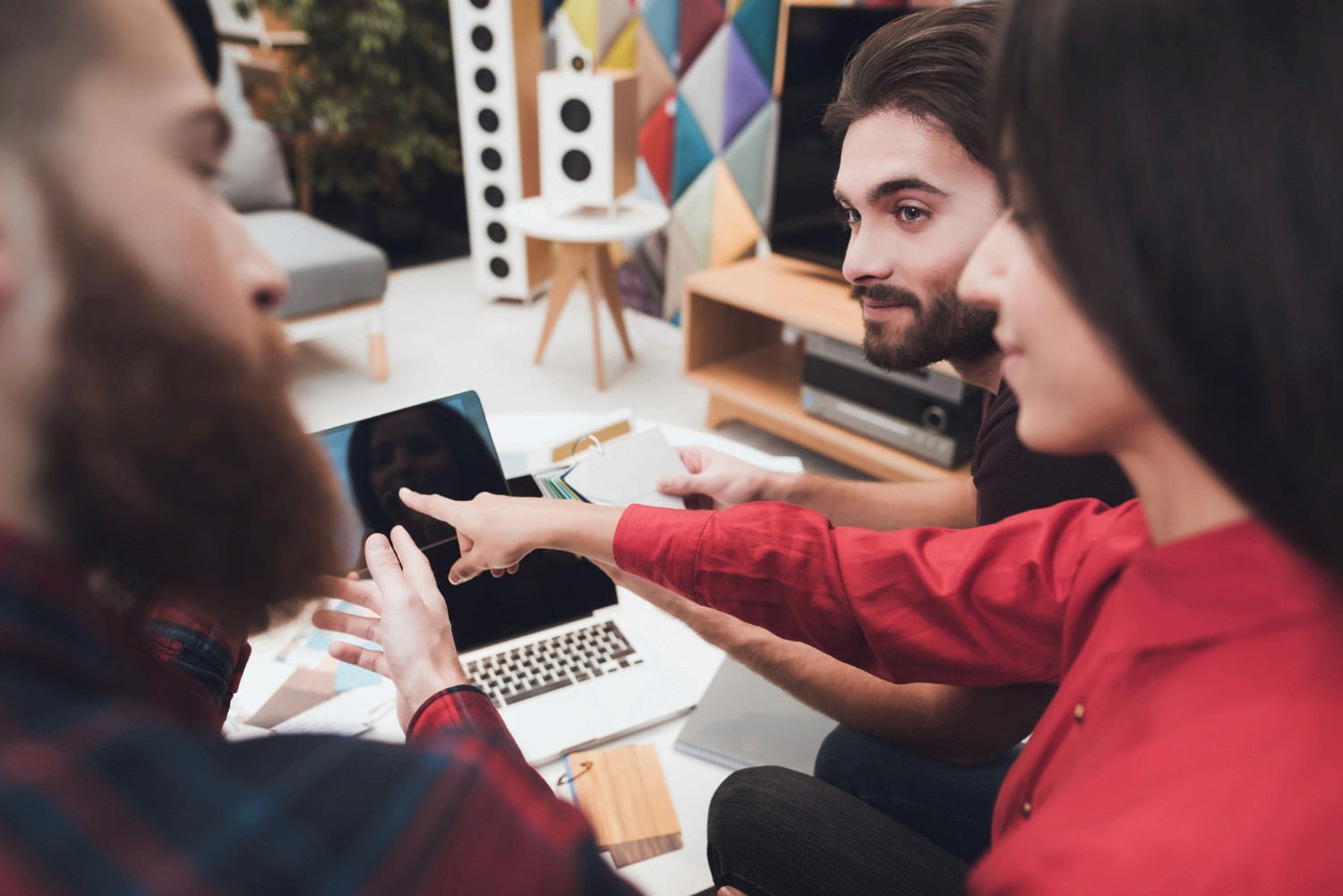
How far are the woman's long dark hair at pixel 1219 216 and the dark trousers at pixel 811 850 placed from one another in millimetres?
518

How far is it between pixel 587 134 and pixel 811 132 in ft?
2.60

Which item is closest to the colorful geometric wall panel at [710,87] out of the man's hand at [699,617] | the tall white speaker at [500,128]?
the tall white speaker at [500,128]

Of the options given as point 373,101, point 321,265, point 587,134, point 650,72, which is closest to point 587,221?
point 587,134

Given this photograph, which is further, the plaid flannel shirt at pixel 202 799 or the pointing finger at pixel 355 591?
the pointing finger at pixel 355 591

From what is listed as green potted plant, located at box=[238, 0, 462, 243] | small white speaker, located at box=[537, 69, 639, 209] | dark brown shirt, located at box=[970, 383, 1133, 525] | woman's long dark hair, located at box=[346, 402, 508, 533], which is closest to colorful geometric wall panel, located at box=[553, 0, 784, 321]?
small white speaker, located at box=[537, 69, 639, 209]

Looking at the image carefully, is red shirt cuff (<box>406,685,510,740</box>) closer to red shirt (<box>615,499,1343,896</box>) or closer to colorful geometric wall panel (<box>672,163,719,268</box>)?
red shirt (<box>615,499,1343,896</box>)

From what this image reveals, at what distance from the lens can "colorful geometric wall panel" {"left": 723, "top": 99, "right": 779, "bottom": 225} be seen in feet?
9.91

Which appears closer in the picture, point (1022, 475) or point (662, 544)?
point (662, 544)

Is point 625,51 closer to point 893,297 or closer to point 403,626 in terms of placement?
point 893,297

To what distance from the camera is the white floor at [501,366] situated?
287 centimetres

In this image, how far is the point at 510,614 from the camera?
106 cm

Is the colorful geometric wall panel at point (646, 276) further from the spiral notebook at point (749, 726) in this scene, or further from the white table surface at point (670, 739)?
the spiral notebook at point (749, 726)

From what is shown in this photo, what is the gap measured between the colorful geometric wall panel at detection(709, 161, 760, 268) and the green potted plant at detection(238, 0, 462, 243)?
4.84ft

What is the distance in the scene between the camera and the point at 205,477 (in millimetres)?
411
